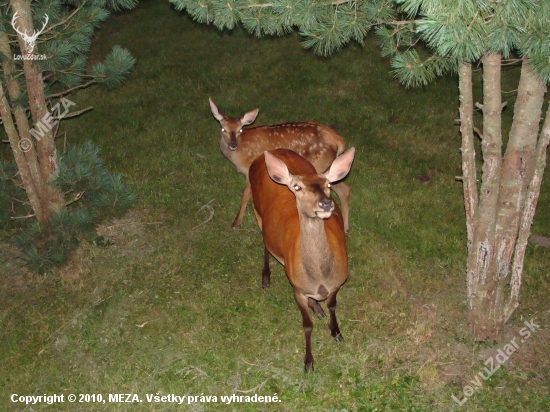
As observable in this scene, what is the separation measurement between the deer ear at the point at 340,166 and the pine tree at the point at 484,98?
87cm

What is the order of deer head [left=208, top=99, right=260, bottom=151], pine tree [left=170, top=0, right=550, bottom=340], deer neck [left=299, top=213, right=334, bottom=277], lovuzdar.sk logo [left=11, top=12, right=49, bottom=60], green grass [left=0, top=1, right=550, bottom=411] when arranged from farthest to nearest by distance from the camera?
deer head [left=208, top=99, right=260, bottom=151]
lovuzdar.sk logo [left=11, top=12, right=49, bottom=60]
green grass [left=0, top=1, right=550, bottom=411]
deer neck [left=299, top=213, right=334, bottom=277]
pine tree [left=170, top=0, right=550, bottom=340]

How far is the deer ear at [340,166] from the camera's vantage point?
16.3 feet

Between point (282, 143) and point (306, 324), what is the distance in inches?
127

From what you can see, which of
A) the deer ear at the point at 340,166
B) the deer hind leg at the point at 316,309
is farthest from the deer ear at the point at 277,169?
the deer hind leg at the point at 316,309

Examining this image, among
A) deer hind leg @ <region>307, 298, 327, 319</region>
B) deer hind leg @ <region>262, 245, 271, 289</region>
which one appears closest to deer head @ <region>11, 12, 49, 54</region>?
deer hind leg @ <region>262, 245, 271, 289</region>

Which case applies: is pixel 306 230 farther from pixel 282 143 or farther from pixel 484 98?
pixel 282 143

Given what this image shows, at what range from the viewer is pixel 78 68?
6.89 m

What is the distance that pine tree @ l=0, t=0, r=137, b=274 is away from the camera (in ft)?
20.9

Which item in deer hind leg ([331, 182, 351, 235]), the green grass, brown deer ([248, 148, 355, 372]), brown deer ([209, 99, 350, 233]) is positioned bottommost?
the green grass

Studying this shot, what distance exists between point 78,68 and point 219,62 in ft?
18.1

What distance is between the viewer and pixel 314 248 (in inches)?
198

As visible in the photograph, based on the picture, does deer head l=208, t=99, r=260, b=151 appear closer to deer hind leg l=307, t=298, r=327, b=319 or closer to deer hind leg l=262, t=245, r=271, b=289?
deer hind leg l=262, t=245, r=271, b=289

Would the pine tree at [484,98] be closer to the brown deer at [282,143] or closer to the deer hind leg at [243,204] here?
the brown deer at [282,143]

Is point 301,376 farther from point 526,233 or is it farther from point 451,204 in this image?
point 451,204
